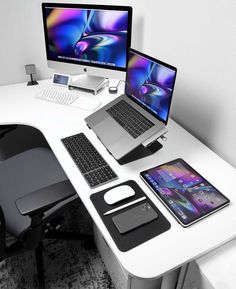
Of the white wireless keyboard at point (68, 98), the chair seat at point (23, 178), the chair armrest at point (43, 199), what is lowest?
the chair seat at point (23, 178)

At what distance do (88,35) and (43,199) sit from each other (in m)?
0.99

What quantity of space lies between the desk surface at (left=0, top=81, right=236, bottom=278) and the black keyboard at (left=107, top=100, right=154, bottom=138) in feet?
0.46

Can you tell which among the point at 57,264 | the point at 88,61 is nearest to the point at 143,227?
the point at 57,264

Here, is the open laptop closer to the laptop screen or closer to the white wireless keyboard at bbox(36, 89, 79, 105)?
the laptop screen

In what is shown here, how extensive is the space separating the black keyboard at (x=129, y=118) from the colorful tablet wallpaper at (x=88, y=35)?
332 millimetres

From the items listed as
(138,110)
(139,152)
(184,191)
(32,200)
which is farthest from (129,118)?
(32,200)

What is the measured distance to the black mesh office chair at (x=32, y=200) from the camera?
102 centimetres

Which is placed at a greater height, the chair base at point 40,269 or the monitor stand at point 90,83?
the monitor stand at point 90,83

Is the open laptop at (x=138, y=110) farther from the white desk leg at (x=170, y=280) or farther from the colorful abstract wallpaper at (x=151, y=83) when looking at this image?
the white desk leg at (x=170, y=280)

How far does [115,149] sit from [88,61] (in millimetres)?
724

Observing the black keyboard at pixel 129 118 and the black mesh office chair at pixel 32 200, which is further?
the black keyboard at pixel 129 118

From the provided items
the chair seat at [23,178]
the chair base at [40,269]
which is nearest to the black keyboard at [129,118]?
the chair seat at [23,178]

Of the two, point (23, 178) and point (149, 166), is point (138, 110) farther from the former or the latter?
point (23, 178)

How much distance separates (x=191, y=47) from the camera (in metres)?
1.25
